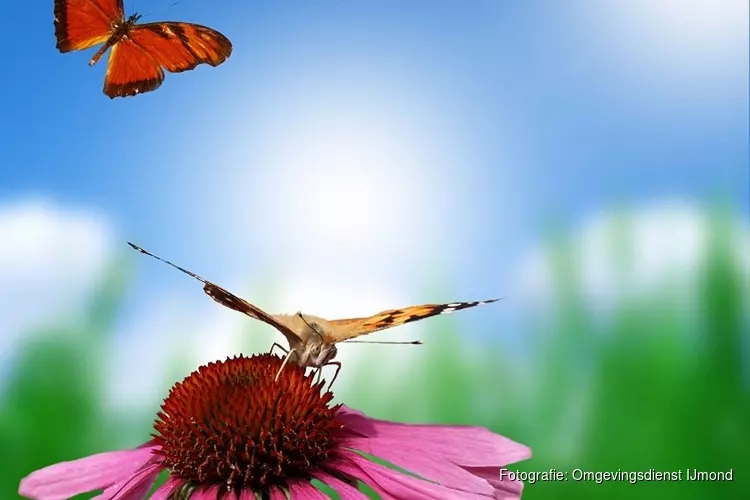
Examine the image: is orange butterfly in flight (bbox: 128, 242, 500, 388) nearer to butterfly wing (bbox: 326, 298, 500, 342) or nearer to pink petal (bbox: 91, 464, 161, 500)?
butterfly wing (bbox: 326, 298, 500, 342)

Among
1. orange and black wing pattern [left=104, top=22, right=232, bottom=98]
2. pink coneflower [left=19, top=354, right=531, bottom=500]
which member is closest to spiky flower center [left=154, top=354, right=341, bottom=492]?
pink coneflower [left=19, top=354, right=531, bottom=500]

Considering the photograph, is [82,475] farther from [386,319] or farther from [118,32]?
[118,32]

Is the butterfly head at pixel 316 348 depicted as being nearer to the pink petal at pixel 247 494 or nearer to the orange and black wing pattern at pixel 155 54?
the pink petal at pixel 247 494

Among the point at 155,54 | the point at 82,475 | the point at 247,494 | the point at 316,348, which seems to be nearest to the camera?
the point at 247,494

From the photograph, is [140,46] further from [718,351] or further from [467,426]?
[718,351]

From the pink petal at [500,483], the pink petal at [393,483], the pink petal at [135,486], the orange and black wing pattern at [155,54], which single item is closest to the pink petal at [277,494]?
the pink petal at [393,483]

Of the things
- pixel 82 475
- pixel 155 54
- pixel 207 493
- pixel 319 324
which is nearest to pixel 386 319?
pixel 319 324

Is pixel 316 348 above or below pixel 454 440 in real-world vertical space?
above

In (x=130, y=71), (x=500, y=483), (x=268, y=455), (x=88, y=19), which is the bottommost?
(x=500, y=483)
